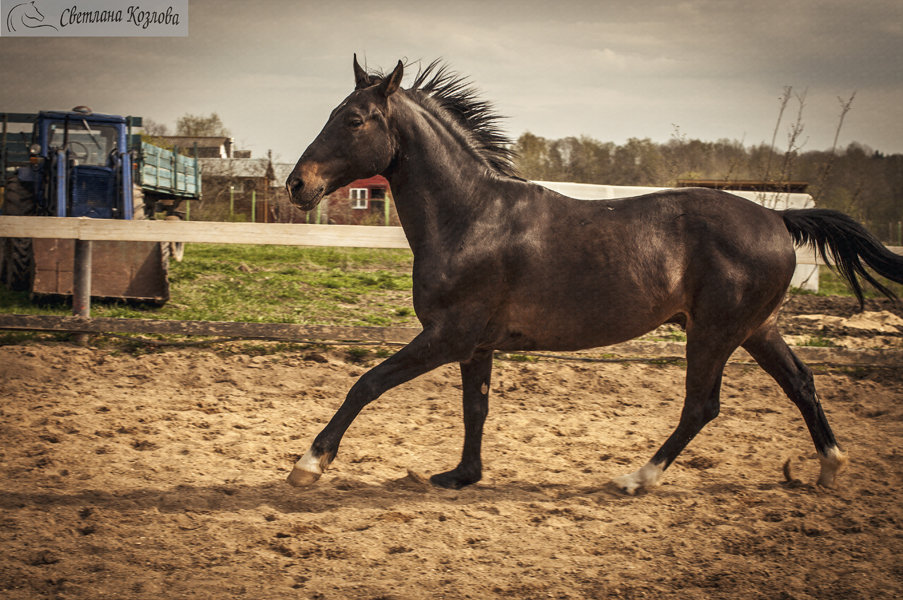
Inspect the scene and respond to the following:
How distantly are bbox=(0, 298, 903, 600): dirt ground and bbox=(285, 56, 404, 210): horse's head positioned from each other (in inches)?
62.8

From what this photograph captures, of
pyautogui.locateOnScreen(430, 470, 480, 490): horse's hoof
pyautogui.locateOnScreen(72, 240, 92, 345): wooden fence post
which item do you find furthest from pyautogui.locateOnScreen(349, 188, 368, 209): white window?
pyautogui.locateOnScreen(430, 470, 480, 490): horse's hoof

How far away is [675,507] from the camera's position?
331 centimetres

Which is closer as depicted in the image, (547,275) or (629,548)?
(629,548)

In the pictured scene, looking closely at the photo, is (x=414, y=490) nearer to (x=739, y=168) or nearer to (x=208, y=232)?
(x=208, y=232)

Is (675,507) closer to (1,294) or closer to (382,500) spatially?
(382,500)

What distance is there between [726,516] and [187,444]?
3.11m

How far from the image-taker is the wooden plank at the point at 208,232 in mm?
5910

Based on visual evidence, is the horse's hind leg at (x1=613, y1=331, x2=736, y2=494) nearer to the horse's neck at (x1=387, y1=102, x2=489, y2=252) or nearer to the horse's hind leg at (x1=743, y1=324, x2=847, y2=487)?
the horse's hind leg at (x1=743, y1=324, x2=847, y2=487)

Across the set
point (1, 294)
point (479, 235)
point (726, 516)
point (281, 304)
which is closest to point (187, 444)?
point (479, 235)

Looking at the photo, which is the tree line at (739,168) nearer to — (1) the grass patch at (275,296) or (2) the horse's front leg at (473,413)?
(2) the horse's front leg at (473,413)

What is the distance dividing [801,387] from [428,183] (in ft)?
8.07

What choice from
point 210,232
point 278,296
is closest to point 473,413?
point 210,232

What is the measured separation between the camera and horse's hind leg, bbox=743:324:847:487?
3.64 meters

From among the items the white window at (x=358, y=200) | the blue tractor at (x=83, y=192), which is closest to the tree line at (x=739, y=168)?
the blue tractor at (x=83, y=192)
